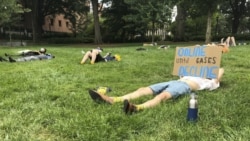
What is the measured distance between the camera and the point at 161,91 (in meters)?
5.20

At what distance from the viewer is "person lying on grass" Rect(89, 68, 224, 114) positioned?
4.48m

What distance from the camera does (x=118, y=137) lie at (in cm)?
353

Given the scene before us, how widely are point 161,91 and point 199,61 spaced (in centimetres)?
67

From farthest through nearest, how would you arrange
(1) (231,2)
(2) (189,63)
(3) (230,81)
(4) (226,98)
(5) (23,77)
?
(1) (231,2) < (5) (23,77) < (3) (230,81) < (2) (189,63) < (4) (226,98)

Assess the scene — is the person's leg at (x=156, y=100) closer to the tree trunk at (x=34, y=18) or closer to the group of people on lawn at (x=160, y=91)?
the group of people on lawn at (x=160, y=91)

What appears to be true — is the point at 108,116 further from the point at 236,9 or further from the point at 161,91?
the point at 236,9

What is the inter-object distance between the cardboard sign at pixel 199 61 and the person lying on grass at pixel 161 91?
7.0 inches

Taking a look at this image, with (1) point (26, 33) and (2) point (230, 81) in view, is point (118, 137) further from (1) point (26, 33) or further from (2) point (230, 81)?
(1) point (26, 33)

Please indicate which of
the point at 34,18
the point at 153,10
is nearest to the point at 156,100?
the point at 153,10

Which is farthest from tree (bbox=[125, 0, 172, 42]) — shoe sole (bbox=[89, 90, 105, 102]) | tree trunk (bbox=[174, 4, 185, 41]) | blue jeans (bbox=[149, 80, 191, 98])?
shoe sole (bbox=[89, 90, 105, 102])

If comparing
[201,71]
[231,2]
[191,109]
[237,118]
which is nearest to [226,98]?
[201,71]

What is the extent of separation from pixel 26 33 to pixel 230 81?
1656 inches

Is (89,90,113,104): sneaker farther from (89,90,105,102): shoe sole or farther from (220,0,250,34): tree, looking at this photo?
(220,0,250,34): tree

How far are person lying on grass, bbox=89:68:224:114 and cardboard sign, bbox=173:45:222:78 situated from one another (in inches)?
7.0
